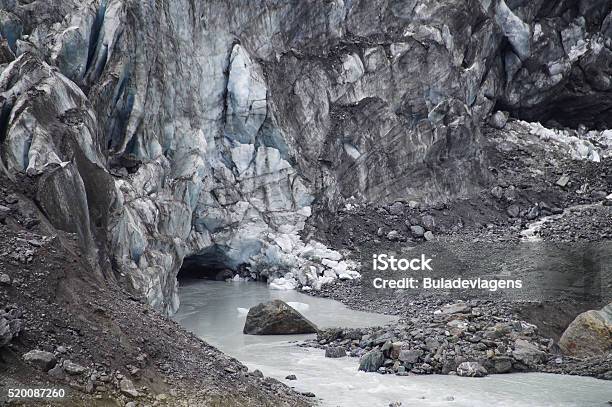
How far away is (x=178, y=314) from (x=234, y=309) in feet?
6.40

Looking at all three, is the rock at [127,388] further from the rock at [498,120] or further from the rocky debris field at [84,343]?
the rock at [498,120]

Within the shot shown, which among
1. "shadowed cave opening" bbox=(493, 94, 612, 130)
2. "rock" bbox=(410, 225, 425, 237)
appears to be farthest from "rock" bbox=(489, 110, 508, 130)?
"rock" bbox=(410, 225, 425, 237)

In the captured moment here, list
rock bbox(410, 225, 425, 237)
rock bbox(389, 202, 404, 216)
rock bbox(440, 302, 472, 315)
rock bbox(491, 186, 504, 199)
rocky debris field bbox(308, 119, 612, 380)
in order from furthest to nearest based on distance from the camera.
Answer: rock bbox(491, 186, 504, 199), rock bbox(389, 202, 404, 216), rock bbox(410, 225, 425, 237), rock bbox(440, 302, 472, 315), rocky debris field bbox(308, 119, 612, 380)

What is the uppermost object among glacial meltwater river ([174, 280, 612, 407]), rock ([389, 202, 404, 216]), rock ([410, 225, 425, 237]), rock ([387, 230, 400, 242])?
rock ([389, 202, 404, 216])

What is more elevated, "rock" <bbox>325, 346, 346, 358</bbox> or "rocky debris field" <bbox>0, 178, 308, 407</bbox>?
"rocky debris field" <bbox>0, 178, 308, 407</bbox>

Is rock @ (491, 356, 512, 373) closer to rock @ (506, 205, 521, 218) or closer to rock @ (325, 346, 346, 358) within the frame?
rock @ (325, 346, 346, 358)

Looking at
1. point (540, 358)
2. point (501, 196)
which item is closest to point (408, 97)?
point (501, 196)

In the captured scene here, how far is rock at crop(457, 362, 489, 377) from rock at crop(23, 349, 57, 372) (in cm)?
776

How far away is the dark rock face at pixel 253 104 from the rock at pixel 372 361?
5.21 meters

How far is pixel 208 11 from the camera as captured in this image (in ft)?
90.5

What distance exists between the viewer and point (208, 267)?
2841 cm

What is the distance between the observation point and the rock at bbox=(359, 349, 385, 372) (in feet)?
43.7

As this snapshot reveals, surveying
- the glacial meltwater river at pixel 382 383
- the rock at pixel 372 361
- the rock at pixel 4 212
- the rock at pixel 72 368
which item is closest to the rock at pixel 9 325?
the rock at pixel 72 368

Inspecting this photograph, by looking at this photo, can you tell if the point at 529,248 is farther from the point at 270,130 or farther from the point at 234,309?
the point at 234,309
